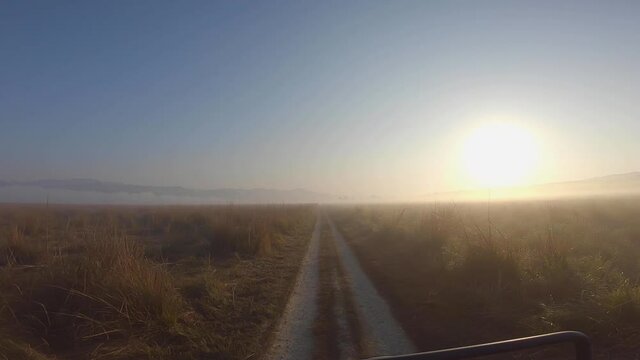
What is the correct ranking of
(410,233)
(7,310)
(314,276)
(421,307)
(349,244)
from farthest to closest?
(349,244), (410,233), (314,276), (421,307), (7,310)

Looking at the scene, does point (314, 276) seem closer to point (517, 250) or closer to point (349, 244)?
point (517, 250)

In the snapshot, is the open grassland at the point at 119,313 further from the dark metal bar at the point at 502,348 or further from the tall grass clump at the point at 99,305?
the dark metal bar at the point at 502,348

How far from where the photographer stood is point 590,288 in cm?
1036

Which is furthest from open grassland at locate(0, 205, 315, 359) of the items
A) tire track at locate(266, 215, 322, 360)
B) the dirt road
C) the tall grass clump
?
the dirt road

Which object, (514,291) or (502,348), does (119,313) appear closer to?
(502,348)

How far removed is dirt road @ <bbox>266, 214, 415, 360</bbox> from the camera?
839 centimetres

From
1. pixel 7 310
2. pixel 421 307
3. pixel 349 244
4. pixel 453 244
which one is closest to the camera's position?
pixel 7 310

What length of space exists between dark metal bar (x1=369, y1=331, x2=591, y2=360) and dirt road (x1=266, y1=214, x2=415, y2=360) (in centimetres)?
539

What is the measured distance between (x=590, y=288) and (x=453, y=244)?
7.33 metres

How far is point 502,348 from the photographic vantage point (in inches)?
105

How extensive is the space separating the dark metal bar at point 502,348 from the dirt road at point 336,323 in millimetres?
5394

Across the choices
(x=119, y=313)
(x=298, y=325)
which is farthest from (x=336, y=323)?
(x=119, y=313)

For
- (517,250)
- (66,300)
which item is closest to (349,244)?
(517,250)

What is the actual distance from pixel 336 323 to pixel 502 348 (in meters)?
7.88
